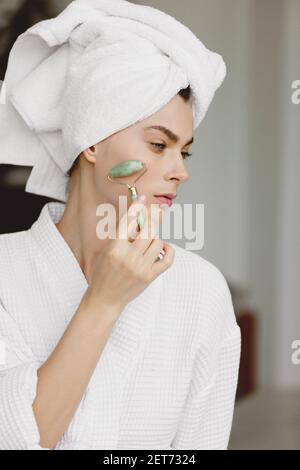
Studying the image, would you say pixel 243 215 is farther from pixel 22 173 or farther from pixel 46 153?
pixel 46 153

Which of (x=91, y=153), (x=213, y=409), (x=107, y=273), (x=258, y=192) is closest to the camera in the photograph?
(x=107, y=273)

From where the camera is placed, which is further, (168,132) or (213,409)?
(213,409)

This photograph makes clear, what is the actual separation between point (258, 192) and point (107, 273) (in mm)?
1891

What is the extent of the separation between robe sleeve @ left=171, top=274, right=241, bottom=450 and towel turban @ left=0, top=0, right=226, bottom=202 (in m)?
0.29

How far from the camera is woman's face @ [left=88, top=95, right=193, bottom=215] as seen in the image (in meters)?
0.92

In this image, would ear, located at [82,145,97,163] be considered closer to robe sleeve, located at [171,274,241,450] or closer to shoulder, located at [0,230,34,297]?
shoulder, located at [0,230,34,297]

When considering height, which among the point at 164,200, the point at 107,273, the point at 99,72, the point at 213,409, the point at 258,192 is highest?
the point at 258,192

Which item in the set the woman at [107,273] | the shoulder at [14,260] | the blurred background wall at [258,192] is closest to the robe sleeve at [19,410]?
the woman at [107,273]

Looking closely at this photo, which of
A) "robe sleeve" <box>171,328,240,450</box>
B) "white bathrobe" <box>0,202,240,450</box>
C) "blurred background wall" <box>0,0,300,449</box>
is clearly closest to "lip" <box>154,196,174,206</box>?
"white bathrobe" <box>0,202,240,450</box>

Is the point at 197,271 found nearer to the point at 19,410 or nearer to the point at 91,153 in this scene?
the point at 91,153

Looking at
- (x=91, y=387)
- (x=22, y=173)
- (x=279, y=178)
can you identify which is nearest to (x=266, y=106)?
(x=279, y=178)

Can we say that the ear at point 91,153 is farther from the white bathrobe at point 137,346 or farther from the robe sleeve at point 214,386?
the robe sleeve at point 214,386

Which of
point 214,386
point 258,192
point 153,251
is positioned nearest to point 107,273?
point 153,251

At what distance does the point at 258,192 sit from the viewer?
105 inches
